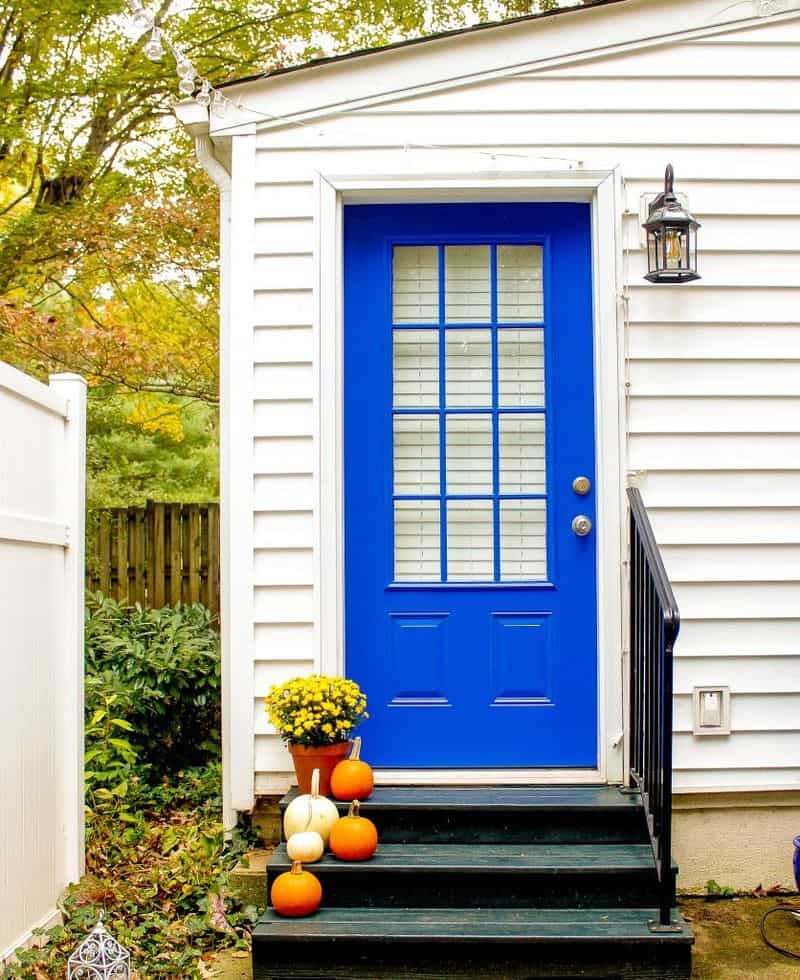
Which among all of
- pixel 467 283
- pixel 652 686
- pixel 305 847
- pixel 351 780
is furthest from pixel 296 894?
pixel 467 283

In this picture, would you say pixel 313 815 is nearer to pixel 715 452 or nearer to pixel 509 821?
pixel 509 821

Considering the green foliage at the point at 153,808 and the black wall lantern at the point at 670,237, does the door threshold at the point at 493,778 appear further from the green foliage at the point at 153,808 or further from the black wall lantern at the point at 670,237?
the black wall lantern at the point at 670,237

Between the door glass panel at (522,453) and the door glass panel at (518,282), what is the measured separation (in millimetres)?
395

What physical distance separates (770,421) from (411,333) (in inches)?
54.4

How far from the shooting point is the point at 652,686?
329cm

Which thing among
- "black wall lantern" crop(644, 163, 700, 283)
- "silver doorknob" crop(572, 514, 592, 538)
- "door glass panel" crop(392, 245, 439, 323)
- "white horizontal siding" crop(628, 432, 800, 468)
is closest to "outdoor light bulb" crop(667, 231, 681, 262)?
"black wall lantern" crop(644, 163, 700, 283)

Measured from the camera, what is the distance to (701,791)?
3738 millimetres

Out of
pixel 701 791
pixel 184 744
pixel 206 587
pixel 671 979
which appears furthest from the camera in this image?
pixel 206 587

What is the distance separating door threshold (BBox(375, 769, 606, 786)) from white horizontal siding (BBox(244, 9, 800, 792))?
13.6 inches

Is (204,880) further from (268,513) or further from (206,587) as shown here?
(206,587)

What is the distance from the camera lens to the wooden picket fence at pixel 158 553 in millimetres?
7062

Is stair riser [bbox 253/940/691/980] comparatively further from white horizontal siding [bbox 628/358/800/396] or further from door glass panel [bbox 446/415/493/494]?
white horizontal siding [bbox 628/358/800/396]

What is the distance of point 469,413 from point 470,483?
27cm

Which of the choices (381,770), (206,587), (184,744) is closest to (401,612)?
(381,770)
